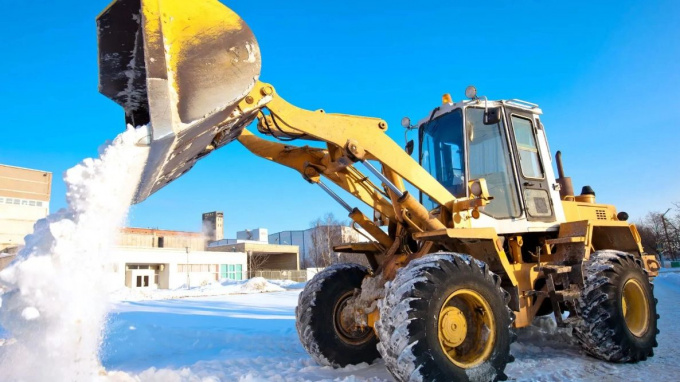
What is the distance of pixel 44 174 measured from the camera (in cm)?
4900

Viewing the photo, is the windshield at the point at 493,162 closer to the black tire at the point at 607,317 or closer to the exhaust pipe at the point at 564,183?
the black tire at the point at 607,317

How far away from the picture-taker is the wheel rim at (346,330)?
557 cm

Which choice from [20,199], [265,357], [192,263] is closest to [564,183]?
[265,357]

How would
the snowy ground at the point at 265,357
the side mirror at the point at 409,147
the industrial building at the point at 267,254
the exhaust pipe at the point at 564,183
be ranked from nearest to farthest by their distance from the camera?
the snowy ground at the point at 265,357
the side mirror at the point at 409,147
the exhaust pipe at the point at 564,183
the industrial building at the point at 267,254

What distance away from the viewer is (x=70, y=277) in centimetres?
306

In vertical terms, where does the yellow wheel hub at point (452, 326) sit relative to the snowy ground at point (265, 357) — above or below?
above

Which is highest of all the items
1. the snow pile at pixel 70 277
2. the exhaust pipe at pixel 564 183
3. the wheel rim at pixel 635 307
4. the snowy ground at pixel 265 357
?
the exhaust pipe at pixel 564 183

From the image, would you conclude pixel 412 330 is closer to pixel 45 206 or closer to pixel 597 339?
pixel 597 339

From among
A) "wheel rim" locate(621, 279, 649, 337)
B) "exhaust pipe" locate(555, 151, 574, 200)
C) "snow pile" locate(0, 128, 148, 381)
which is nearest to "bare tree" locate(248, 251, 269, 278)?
"exhaust pipe" locate(555, 151, 574, 200)

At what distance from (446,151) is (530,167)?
44.5 inches


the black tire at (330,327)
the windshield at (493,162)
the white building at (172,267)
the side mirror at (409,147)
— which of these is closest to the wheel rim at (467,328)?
the windshield at (493,162)

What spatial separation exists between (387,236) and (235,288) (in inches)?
979

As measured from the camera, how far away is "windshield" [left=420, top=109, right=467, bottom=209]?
18.3 feet

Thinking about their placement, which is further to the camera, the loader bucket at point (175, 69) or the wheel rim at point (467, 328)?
the wheel rim at point (467, 328)
